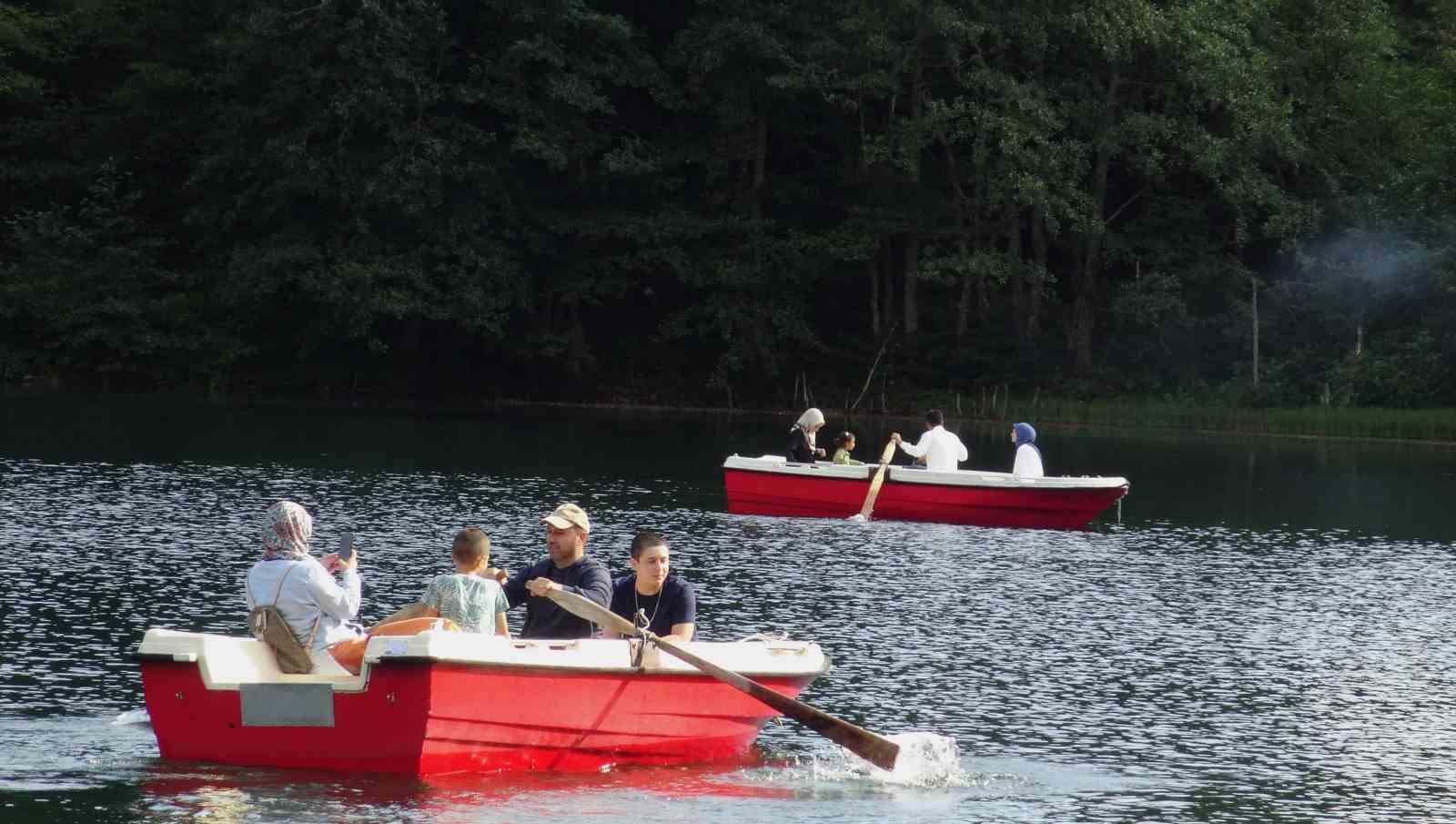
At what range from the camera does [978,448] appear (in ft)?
143

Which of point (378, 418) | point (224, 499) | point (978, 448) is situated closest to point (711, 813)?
point (224, 499)

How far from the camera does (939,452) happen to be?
97.0 feet

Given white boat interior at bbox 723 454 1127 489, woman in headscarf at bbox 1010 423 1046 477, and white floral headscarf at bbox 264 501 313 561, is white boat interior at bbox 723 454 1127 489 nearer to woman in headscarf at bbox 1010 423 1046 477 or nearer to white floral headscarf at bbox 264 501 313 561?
woman in headscarf at bbox 1010 423 1046 477

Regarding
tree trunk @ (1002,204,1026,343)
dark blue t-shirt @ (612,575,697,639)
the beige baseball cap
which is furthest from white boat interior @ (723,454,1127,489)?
tree trunk @ (1002,204,1026,343)

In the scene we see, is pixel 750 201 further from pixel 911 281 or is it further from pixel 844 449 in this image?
pixel 844 449

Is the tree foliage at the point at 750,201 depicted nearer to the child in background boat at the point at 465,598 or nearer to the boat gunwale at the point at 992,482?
the boat gunwale at the point at 992,482

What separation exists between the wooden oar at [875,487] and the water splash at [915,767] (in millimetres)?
15712

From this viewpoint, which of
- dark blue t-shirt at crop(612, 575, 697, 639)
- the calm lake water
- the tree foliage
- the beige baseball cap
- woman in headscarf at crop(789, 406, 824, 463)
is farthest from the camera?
the tree foliage

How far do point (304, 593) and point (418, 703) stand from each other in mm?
908

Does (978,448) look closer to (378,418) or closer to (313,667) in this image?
(378,418)

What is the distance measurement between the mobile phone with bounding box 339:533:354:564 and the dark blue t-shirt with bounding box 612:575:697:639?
1.97m

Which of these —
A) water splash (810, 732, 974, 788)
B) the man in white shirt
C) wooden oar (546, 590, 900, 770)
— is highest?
the man in white shirt

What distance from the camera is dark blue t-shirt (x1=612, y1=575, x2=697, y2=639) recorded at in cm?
1274

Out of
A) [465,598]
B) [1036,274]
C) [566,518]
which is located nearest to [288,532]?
[465,598]
